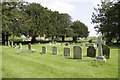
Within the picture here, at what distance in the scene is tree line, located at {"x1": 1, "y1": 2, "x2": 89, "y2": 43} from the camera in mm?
53794

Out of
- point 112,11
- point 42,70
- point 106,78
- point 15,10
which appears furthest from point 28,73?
point 112,11

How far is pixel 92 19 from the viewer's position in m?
75.7

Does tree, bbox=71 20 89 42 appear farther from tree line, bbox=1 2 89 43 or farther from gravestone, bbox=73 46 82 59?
gravestone, bbox=73 46 82 59

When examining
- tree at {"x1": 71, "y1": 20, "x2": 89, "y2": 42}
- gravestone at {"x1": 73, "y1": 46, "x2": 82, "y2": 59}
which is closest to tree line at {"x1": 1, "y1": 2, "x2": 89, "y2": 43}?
tree at {"x1": 71, "y1": 20, "x2": 89, "y2": 42}

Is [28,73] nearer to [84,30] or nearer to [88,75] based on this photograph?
[88,75]

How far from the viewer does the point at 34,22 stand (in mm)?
74500

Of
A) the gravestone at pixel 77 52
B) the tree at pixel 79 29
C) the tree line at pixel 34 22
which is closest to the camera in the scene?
the gravestone at pixel 77 52

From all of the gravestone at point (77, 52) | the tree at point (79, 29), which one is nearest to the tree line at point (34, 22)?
the tree at point (79, 29)

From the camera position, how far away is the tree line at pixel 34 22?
176ft

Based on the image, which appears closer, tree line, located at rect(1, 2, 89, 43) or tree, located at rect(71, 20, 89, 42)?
tree line, located at rect(1, 2, 89, 43)

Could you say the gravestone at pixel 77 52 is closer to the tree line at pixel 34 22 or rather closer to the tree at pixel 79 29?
the tree line at pixel 34 22

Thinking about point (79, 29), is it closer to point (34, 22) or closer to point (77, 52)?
point (34, 22)

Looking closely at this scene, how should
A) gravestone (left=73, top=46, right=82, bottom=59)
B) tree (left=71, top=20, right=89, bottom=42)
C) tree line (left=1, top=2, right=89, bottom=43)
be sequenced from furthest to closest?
tree (left=71, top=20, right=89, bottom=42) → tree line (left=1, top=2, right=89, bottom=43) → gravestone (left=73, top=46, right=82, bottom=59)

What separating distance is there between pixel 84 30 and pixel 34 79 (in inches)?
4094
